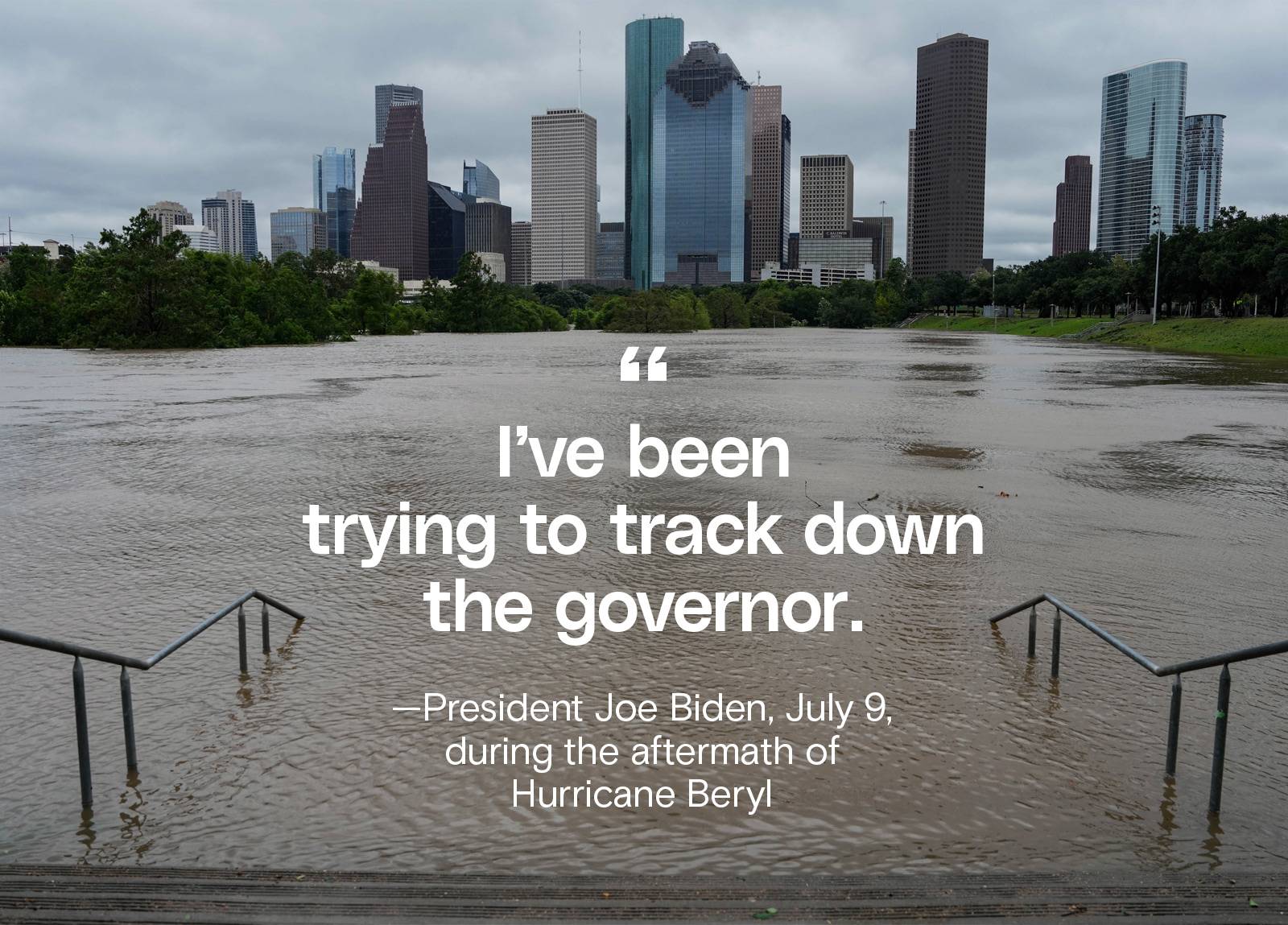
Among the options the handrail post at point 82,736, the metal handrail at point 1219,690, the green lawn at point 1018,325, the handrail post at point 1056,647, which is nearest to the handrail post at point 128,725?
the handrail post at point 82,736

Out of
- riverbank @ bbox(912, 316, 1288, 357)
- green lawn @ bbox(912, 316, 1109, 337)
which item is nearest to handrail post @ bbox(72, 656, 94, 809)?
riverbank @ bbox(912, 316, 1288, 357)

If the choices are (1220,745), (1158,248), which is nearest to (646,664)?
(1220,745)

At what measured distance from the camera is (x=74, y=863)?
18.5 feet

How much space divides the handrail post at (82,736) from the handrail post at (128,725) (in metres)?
0.33

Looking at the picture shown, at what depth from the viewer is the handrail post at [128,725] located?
653 cm

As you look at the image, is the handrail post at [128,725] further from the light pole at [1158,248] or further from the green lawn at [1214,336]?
the light pole at [1158,248]

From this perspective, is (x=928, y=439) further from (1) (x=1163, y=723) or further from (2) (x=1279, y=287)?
(2) (x=1279, y=287)

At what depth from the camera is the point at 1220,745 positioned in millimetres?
6156

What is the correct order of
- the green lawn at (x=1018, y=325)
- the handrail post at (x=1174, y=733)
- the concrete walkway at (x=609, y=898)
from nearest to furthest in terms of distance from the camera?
the concrete walkway at (x=609, y=898) → the handrail post at (x=1174, y=733) → the green lawn at (x=1018, y=325)

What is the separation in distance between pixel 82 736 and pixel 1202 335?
82599mm

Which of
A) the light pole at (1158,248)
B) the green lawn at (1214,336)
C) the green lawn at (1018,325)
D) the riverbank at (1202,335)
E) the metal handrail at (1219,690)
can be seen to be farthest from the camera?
the green lawn at (1018,325)

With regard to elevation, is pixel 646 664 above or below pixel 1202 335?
below

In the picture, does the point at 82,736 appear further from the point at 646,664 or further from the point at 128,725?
the point at 646,664

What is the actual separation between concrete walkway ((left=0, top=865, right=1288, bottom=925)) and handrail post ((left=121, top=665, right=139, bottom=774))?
126 centimetres
